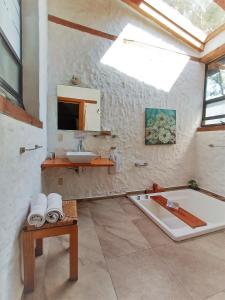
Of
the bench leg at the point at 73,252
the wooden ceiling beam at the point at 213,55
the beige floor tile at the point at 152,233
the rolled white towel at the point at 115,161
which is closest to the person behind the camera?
the bench leg at the point at 73,252

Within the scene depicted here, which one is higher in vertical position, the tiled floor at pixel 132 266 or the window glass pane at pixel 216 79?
the window glass pane at pixel 216 79

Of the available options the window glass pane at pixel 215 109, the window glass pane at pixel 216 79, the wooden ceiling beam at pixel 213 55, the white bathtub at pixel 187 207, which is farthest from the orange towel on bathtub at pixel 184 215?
the wooden ceiling beam at pixel 213 55

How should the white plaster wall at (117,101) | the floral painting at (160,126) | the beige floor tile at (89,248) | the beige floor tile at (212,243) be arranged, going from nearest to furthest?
the beige floor tile at (89,248)
the beige floor tile at (212,243)
the white plaster wall at (117,101)
the floral painting at (160,126)

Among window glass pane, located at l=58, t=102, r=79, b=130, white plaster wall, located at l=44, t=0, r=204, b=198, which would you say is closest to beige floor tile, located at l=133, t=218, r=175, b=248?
white plaster wall, located at l=44, t=0, r=204, b=198

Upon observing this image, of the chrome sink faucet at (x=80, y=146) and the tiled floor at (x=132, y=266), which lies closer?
the tiled floor at (x=132, y=266)

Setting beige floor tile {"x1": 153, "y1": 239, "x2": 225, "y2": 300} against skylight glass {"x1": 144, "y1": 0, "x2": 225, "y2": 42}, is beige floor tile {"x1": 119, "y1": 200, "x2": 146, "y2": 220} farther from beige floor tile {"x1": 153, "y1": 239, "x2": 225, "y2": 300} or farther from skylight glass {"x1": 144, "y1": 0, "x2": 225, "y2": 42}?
skylight glass {"x1": 144, "y1": 0, "x2": 225, "y2": 42}

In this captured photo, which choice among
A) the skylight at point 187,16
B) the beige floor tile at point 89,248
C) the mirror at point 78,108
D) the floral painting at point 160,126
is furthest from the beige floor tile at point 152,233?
the skylight at point 187,16

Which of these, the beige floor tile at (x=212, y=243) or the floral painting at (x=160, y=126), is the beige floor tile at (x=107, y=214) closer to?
the beige floor tile at (x=212, y=243)

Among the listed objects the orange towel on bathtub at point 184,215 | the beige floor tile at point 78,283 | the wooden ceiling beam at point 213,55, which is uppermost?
the wooden ceiling beam at point 213,55

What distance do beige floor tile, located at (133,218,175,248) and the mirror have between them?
61.1 inches

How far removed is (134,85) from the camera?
9.66 feet

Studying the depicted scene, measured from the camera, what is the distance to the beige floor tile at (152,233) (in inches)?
68.3

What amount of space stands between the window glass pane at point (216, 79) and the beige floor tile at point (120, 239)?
295 cm

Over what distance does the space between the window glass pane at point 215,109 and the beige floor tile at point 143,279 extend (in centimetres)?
287
